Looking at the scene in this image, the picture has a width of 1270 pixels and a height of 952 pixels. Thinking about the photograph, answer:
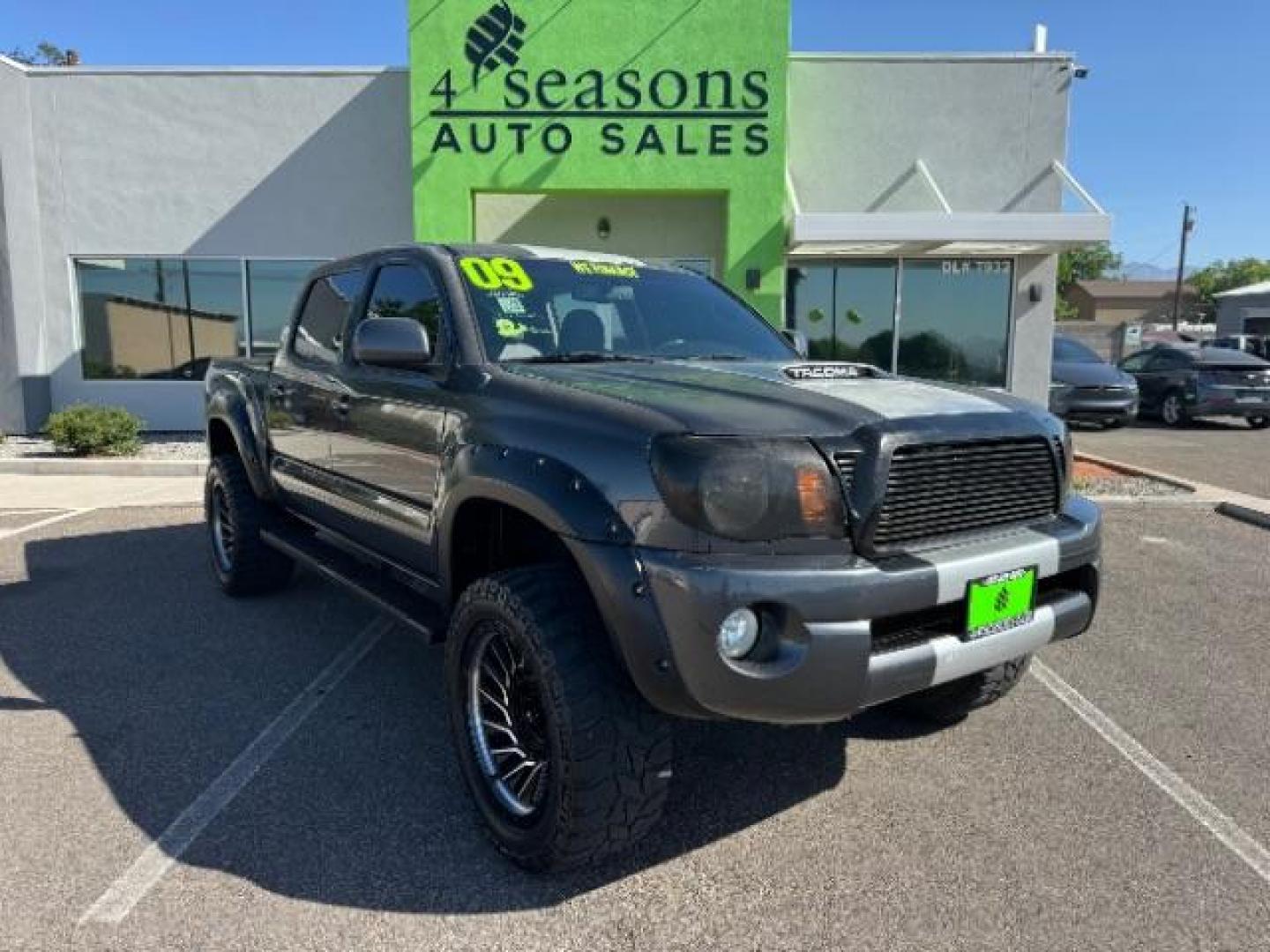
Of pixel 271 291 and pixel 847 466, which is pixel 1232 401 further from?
pixel 847 466

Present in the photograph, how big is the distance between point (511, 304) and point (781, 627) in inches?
71.3

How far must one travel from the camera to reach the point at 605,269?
3.98 metres

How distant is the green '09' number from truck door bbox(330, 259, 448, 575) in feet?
0.49

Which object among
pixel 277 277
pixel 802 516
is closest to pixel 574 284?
pixel 802 516

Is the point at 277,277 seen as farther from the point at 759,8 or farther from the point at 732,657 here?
the point at 732,657

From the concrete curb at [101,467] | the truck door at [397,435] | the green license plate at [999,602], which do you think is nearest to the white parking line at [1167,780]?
the green license plate at [999,602]

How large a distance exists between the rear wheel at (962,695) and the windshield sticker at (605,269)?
215cm

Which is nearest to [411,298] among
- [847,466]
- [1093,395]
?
[847,466]

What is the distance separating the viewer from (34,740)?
3.55m

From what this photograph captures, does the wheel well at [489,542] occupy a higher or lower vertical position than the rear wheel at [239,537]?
A: higher

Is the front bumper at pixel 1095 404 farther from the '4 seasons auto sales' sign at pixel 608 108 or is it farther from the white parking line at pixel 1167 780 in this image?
the white parking line at pixel 1167 780

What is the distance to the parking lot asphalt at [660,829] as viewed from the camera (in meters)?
2.48

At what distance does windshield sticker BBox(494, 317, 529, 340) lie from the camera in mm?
3406

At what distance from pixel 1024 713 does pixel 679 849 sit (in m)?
1.89
